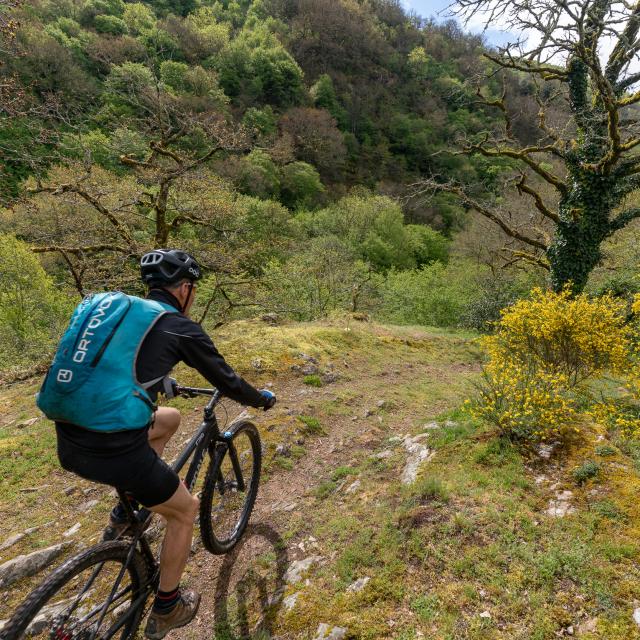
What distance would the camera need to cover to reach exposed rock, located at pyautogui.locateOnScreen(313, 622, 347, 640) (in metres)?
2.56

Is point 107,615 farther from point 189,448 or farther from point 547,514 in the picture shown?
point 547,514

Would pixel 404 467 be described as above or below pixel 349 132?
below

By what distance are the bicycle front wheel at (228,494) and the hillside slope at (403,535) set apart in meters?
0.22

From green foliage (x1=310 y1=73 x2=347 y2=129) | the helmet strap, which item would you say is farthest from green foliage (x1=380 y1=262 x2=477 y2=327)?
green foliage (x1=310 y1=73 x2=347 y2=129)

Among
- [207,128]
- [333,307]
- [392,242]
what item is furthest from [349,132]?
[207,128]

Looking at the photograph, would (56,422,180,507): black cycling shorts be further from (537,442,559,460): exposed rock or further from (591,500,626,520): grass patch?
(537,442,559,460): exposed rock

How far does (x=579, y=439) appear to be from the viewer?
3912 millimetres

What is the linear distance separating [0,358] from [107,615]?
1302cm

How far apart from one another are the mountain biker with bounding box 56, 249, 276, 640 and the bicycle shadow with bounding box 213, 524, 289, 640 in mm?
478

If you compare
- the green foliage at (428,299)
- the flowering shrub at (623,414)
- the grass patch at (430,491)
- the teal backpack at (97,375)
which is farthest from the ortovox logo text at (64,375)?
the green foliage at (428,299)

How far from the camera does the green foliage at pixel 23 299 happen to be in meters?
14.4

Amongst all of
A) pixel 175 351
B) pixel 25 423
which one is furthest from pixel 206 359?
pixel 25 423

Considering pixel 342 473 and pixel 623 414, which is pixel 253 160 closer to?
pixel 342 473

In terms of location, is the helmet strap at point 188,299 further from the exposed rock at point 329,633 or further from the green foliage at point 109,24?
the green foliage at point 109,24
